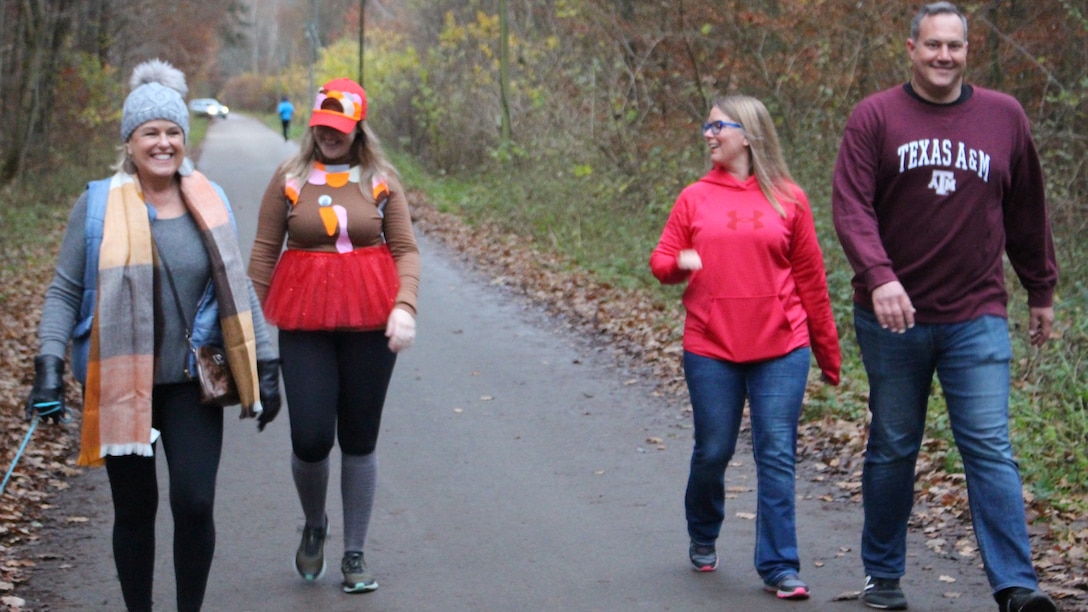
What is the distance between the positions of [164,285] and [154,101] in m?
0.61

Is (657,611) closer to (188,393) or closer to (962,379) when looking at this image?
(962,379)

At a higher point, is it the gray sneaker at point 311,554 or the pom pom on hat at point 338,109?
the pom pom on hat at point 338,109

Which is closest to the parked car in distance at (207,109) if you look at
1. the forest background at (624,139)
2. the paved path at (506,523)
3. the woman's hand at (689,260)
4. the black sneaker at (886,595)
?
the forest background at (624,139)

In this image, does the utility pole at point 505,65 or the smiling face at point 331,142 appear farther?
the utility pole at point 505,65

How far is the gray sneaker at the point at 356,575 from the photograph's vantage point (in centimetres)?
540

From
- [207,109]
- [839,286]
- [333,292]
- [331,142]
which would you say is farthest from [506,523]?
[207,109]

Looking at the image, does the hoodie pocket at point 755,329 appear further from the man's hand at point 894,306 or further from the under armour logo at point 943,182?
the under armour logo at point 943,182

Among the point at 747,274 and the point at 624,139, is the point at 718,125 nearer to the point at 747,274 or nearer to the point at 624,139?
the point at 747,274

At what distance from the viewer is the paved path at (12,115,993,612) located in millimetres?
5398

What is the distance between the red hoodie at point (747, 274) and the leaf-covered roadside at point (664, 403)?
55.2 inches

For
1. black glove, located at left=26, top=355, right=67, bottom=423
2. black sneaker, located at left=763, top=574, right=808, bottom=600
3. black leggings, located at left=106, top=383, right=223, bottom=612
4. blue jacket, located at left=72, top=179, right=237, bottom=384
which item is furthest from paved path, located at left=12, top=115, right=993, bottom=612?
black glove, located at left=26, top=355, right=67, bottom=423

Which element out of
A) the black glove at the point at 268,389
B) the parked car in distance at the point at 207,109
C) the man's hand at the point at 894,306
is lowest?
the black glove at the point at 268,389

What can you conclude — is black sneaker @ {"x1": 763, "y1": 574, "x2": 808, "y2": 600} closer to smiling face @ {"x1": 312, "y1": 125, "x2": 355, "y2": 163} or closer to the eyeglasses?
the eyeglasses

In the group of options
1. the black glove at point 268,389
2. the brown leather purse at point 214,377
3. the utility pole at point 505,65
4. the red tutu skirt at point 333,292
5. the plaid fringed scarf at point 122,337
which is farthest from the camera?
the utility pole at point 505,65
